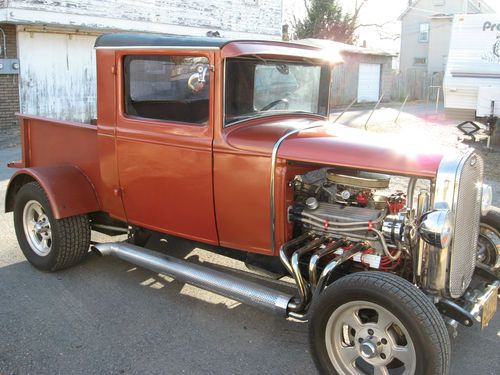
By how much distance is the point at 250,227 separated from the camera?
3453mm

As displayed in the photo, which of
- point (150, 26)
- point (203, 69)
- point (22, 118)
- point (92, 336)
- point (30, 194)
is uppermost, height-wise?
point (150, 26)

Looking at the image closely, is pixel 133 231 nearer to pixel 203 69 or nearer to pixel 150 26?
pixel 203 69

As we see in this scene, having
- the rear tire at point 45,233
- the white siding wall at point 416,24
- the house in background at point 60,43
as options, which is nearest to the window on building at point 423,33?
the white siding wall at point 416,24

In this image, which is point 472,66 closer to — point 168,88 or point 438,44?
point 168,88

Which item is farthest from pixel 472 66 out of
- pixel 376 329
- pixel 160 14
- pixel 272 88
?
pixel 376 329

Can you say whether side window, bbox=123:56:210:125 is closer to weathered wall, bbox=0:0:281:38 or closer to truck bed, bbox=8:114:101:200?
truck bed, bbox=8:114:101:200

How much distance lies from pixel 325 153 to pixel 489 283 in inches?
55.0

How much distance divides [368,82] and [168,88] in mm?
22085

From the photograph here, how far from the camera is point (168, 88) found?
380 cm

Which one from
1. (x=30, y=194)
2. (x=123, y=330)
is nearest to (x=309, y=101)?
(x=123, y=330)

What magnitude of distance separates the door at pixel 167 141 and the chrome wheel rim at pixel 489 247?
2007 millimetres

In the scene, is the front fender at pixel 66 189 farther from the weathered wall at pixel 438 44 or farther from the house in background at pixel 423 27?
the house in background at pixel 423 27

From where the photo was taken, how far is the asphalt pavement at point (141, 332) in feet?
10.4

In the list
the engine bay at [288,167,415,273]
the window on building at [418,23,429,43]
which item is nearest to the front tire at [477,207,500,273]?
the engine bay at [288,167,415,273]
